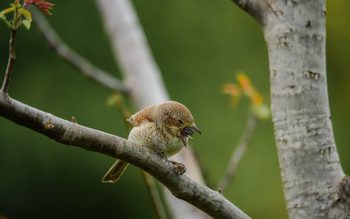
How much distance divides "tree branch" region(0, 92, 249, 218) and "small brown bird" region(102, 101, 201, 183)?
0.99 feet

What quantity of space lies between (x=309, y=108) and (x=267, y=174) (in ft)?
13.9

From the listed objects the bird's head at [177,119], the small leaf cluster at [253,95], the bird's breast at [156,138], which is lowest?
the bird's breast at [156,138]

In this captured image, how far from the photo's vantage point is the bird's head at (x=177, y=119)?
5.56 ft

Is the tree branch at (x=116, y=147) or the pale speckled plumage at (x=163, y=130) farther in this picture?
the pale speckled plumage at (x=163, y=130)

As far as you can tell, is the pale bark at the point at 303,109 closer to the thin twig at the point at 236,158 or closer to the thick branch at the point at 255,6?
the thick branch at the point at 255,6

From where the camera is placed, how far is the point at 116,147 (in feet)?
3.86

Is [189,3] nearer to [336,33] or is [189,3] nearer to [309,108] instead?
[336,33]

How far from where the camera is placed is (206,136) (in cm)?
575

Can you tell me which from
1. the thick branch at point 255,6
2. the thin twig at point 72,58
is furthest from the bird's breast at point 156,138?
the thin twig at point 72,58

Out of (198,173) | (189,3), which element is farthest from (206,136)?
(198,173)

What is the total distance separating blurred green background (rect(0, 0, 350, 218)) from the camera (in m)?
5.73

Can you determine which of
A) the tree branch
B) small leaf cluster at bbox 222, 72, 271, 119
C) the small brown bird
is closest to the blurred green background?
small leaf cluster at bbox 222, 72, 271, 119

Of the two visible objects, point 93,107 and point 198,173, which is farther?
point 93,107

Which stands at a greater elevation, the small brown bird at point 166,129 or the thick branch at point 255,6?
the thick branch at point 255,6
